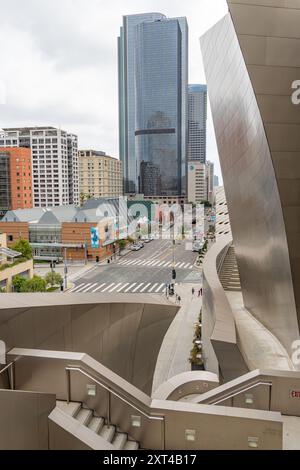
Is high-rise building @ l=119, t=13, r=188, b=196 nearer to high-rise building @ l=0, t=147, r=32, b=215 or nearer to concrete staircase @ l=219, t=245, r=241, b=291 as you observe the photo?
high-rise building @ l=0, t=147, r=32, b=215

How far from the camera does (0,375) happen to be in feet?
19.3

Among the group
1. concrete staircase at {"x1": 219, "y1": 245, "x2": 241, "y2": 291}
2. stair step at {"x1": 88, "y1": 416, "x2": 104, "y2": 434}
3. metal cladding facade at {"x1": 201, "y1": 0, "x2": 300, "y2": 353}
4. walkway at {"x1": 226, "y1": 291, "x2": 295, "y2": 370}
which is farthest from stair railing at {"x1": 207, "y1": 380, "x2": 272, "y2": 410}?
concrete staircase at {"x1": 219, "y1": 245, "x2": 241, "y2": 291}

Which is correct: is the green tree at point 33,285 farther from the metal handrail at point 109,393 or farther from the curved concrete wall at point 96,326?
the metal handrail at point 109,393

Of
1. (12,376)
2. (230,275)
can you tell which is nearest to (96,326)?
(12,376)

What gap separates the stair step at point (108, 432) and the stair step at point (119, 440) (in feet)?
0.25

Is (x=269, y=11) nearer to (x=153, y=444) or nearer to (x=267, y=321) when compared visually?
(x=153, y=444)

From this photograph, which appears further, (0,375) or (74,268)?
(74,268)

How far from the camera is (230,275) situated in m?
26.7

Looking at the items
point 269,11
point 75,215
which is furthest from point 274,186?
point 75,215

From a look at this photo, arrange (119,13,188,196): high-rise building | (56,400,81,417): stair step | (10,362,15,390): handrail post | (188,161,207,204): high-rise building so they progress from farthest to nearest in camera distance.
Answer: (188,161,207,204): high-rise building, (119,13,188,196): high-rise building, (10,362,15,390): handrail post, (56,400,81,417): stair step

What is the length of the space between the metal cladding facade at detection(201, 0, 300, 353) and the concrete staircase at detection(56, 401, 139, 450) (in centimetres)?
739

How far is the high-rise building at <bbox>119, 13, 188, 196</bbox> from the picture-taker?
494ft

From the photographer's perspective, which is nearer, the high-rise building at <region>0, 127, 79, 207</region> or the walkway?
the walkway
